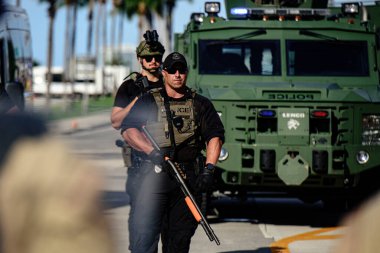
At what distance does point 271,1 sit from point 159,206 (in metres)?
7.44

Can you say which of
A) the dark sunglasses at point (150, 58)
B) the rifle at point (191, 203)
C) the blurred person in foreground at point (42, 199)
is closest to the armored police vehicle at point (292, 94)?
the dark sunglasses at point (150, 58)

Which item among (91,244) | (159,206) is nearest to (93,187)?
(91,244)

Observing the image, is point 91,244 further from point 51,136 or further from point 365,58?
point 365,58

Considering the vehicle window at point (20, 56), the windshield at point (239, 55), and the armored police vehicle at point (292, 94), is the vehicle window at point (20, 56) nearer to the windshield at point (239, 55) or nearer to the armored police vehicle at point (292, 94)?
the armored police vehicle at point (292, 94)

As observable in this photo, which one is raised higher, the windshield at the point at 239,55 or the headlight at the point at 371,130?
the windshield at the point at 239,55

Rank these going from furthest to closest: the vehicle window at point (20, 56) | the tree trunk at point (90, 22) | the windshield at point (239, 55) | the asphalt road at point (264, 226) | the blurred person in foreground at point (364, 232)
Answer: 1. the tree trunk at point (90, 22)
2. the vehicle window at point (20, 56)
3. the windshield at point (239, 55)
4. the asphalt road at point (264, 226)
5. the blurred person in foreground at point (364, 232)

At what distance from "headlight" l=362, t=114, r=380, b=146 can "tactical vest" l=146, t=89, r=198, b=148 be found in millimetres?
4939

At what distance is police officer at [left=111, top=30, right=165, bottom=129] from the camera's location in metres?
8.66

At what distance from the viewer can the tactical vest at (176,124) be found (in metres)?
7.67

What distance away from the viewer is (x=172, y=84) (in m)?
7.77

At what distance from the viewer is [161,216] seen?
7.59m

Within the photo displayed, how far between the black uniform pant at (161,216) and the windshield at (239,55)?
5656 millimetres

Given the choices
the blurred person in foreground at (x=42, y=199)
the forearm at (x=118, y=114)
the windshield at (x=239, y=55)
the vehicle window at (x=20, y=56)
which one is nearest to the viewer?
the blurred person in foreground at (x=42, y=199)

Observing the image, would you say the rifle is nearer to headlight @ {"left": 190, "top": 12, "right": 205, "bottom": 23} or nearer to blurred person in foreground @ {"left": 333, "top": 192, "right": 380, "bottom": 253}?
blurred person in foreground @ {"left": 333, "top": 192, "right": 380, "bottom": 253}
